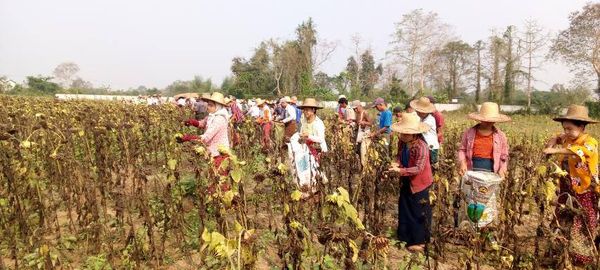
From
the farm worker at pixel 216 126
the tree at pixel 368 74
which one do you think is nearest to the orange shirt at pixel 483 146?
the farm worker at pixel 216 126

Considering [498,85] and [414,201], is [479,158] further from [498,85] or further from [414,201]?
[498,85]

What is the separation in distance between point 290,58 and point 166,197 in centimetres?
4405

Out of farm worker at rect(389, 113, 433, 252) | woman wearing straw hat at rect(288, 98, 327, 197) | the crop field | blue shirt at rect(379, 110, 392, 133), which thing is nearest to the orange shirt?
the crop field

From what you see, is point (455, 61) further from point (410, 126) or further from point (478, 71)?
point (410, 126)

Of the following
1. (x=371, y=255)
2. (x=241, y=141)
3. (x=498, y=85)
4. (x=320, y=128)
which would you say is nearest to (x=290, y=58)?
(x=498, y=85)

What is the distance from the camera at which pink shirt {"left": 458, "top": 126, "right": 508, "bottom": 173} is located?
13.6ft

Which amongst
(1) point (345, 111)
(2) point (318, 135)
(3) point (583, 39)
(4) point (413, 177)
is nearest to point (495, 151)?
(4) point (413, 177)

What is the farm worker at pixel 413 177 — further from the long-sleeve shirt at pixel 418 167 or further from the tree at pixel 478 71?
the tree at pixel 478 71

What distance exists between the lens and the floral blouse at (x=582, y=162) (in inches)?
145

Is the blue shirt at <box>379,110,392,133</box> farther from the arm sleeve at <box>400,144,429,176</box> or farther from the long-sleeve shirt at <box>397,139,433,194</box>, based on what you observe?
the arm sleeve at <box>400,144,429,176</box>

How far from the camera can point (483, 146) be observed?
4.20 metres

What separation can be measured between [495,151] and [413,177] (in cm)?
79

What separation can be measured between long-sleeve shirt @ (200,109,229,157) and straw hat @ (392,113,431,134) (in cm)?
195

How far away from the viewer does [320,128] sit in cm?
540
